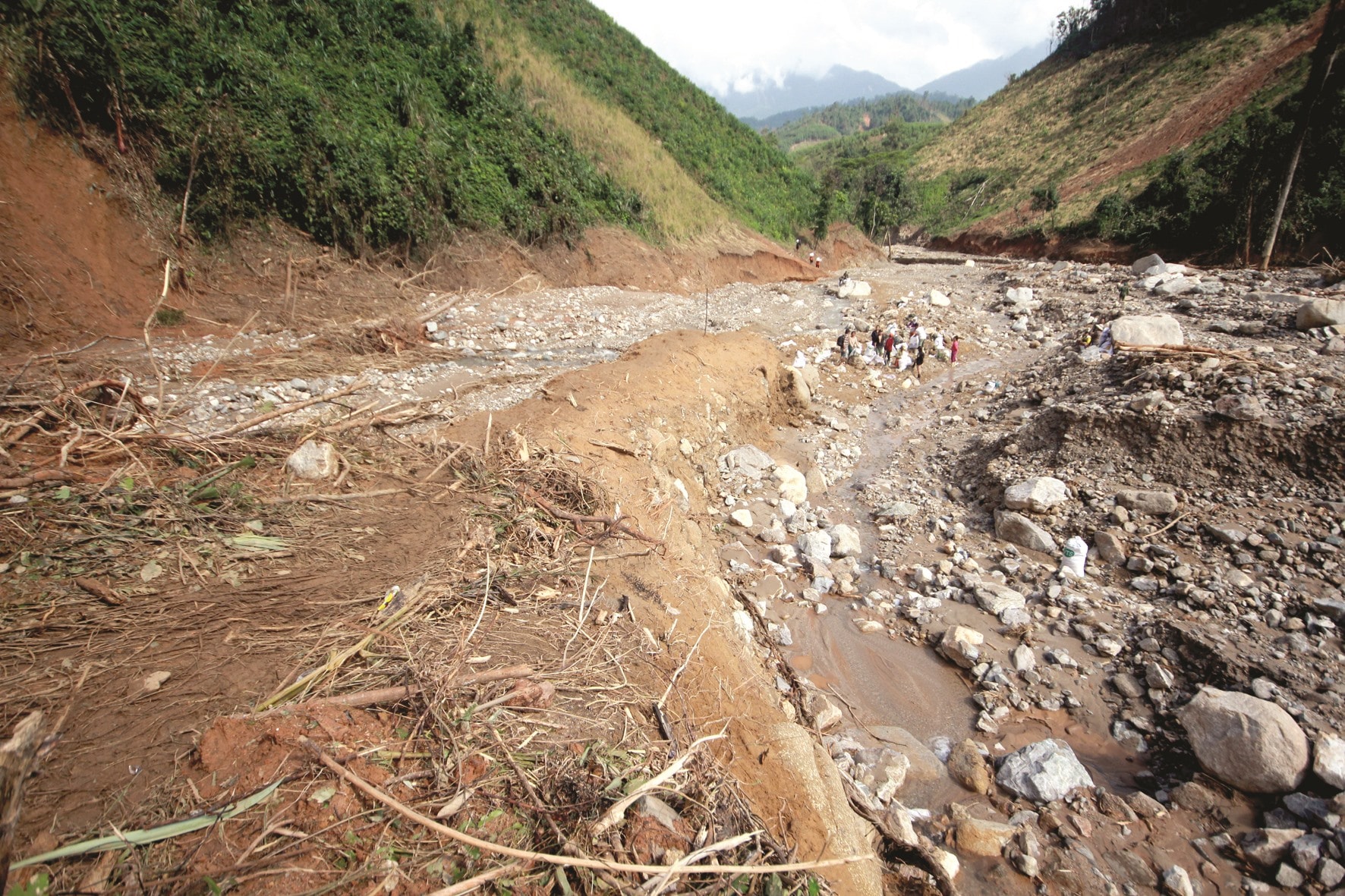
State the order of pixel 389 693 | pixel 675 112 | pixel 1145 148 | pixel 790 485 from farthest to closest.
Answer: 1. pixel 1145 148
2. pixel 675 112
3. pixel 790 485
4. pixel 389 693

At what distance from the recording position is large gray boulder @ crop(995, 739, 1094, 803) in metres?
3.65

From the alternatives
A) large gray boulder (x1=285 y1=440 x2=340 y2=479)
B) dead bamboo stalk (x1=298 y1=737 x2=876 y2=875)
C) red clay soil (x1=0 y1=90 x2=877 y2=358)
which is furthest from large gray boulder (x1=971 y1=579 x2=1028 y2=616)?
red clay soil (x1=0 y1=90 x2=877 y2=358)

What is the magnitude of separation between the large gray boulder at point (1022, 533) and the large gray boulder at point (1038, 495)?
138 millimetres

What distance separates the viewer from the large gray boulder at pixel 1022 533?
19.6 ft

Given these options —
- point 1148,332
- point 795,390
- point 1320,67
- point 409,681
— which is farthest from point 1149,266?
point 409,681

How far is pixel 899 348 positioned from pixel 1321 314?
5.80m

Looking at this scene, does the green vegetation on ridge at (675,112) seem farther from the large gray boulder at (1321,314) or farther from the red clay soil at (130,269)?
the large gray boulder at (1321,314)

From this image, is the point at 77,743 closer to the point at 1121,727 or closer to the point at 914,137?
the point at 1121,727

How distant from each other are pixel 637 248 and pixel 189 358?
1107 cm

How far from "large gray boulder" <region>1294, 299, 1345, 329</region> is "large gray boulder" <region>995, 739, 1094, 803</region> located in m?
7.95

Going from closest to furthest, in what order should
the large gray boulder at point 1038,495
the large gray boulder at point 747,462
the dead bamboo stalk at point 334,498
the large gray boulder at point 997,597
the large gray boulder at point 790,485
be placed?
the dead bamboo stalk at point 334,498 < the large gray boulder at point 997,597 < the large gray boulder at point 1038,495 < the large gray boulder at point 790,485 < the large gray boulder at point 747,462

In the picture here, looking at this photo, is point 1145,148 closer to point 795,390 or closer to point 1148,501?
point 795,390

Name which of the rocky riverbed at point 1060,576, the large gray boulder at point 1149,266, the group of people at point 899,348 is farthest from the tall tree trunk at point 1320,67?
the group of people at point 899,348

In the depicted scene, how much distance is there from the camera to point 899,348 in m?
11.7
